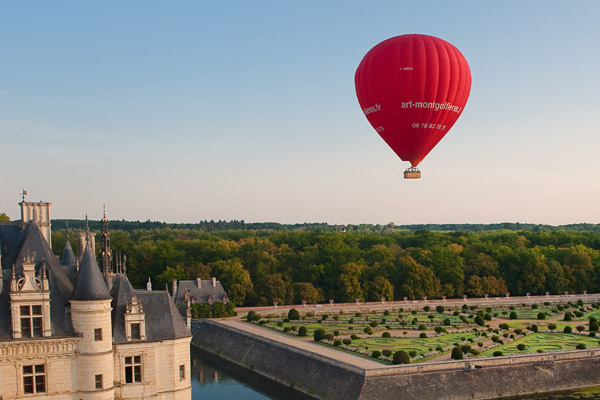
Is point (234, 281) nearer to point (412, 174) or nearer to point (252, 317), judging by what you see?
point (252, 317)

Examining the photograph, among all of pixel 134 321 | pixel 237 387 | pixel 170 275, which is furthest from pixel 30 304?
pixel 170 275

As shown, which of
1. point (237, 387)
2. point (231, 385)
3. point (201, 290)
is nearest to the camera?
point (237, 387)

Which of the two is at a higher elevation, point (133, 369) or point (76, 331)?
point (76, 331)

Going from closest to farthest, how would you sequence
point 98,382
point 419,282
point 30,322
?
point 30,322 < point 98,382 < point 419,282

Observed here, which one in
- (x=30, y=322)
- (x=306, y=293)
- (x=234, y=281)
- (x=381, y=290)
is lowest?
(x=381, y=290)

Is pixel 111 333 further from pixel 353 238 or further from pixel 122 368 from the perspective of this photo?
pixel 353 238

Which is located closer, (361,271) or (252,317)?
(252,317)

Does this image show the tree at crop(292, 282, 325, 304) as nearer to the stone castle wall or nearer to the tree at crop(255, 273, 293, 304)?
the tree at crop(255, 273, 293, 304)

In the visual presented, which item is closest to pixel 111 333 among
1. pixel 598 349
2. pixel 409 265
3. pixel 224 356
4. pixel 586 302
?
pixel 224 356
